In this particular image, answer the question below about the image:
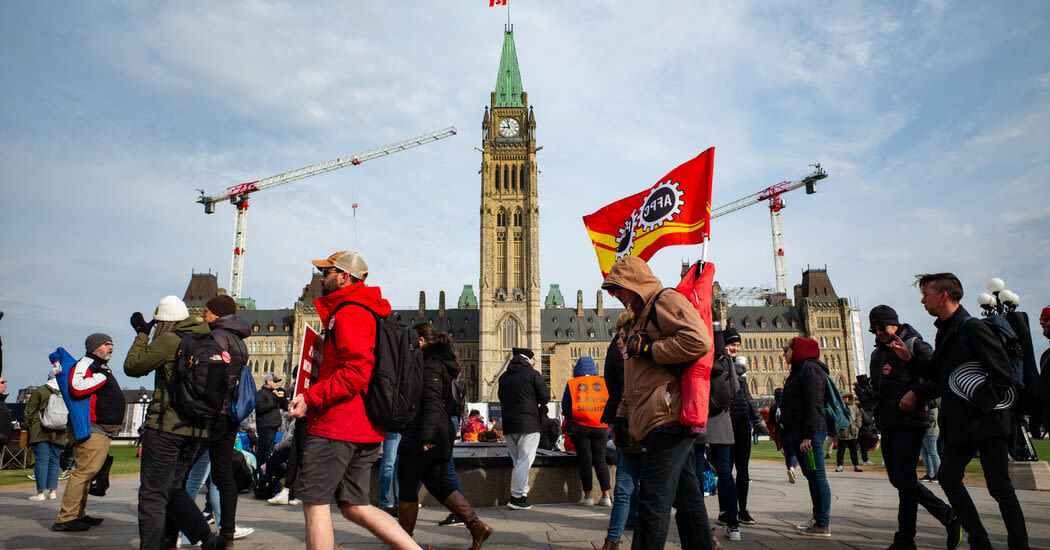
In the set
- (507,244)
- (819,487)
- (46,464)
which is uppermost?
(507,244)

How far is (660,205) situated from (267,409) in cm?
690

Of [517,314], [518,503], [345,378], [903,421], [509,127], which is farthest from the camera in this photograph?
[509,127]

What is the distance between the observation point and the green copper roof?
85938mm

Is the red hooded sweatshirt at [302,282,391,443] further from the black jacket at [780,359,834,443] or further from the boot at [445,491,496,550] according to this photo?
the black jacket at [780,359,834,443]

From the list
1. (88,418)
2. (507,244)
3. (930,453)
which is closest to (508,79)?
(507,244)

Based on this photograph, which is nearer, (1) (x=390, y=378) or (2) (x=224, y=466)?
(1) (x=390, y=378)

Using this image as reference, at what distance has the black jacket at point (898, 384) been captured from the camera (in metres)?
4.76

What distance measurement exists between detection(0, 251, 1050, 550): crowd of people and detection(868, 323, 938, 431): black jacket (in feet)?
0.05

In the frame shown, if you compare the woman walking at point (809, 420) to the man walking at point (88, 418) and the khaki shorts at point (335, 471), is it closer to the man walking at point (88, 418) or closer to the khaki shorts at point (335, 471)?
the khaki shorts at point (335, 471)

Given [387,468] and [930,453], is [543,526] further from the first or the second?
[930,453]

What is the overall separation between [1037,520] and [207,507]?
347 inches

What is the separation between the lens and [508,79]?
87.9m

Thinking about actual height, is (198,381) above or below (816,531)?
above

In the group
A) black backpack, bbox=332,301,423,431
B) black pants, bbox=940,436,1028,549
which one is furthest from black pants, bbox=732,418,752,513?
black backpack, bbox=332,301,423,431
